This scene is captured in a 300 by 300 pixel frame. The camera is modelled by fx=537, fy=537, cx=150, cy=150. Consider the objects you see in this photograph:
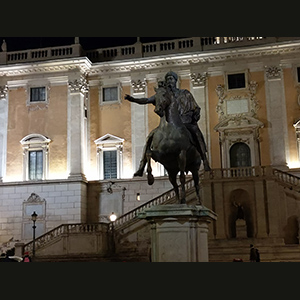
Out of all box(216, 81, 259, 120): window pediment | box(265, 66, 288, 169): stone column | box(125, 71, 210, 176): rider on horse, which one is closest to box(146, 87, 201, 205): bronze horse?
box(125, 71, 210, 176): rider on horse

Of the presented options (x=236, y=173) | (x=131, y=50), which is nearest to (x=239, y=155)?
(x=236, y=173)

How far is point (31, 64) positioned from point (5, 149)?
19.1 feet

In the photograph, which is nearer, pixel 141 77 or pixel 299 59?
pixel 299 59

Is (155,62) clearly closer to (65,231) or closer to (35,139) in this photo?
(35,139)

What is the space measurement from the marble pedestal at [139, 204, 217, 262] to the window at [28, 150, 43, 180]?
77.1 feet

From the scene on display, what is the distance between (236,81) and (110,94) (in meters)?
8.32

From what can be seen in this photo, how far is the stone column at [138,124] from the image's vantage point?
34.2 meters

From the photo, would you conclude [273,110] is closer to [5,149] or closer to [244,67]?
[244,67]

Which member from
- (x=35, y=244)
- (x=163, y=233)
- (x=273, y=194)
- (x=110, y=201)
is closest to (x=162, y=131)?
(x=163, y=233)

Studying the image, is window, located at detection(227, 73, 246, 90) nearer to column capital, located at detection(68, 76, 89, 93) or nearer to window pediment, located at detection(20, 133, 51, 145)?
column capital, located at detection(68, 76, 89, 93)

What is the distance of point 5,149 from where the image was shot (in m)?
35.2

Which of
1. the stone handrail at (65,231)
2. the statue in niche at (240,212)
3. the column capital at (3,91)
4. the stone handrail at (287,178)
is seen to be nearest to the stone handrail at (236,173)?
the stone handrail at (287,178)

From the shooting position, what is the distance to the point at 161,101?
1215 centimetres

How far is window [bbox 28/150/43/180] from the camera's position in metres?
34.4
